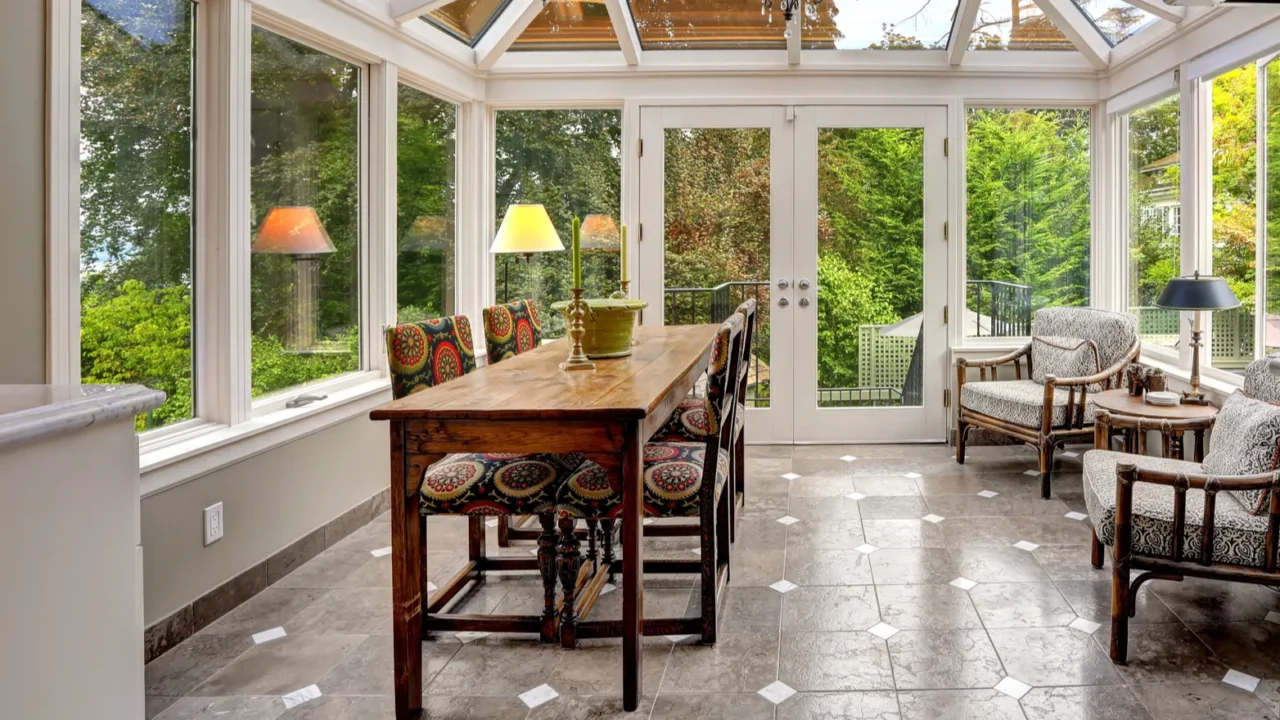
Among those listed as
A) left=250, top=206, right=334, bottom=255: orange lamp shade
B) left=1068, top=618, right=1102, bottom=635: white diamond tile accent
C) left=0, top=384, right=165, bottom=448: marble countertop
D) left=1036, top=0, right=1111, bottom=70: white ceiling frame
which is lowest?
left=1068, top=618, right=1102, bottom=635: white diamond tile accent

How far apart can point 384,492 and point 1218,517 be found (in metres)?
3.28

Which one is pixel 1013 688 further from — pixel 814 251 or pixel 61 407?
pixel 814 251

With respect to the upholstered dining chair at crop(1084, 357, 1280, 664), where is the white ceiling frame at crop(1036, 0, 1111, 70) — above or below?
above

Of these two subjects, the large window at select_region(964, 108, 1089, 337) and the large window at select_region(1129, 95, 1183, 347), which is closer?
the large window at select_region(1129, 95, 1183, 347)

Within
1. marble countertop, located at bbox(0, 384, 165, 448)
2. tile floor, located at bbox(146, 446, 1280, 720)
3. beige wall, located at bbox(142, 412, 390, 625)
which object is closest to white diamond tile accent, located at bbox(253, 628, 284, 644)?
tile floor, located at bbox(146, 446, 1280, 720)

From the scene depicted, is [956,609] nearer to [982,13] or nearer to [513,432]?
[513,432]

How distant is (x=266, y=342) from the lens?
3.28 m

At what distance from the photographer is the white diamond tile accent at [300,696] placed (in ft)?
7.22

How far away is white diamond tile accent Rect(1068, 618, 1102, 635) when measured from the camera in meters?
2.60

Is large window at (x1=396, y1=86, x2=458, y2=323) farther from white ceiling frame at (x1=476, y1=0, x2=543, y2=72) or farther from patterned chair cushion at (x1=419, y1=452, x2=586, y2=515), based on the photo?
patterned chair cushion at (x1=419, y1=452, x2=586, y2=515)

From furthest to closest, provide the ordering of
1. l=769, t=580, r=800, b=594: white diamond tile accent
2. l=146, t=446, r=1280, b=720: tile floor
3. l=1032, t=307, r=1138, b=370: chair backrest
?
1. l=1032, t=307, r=1138, b=370: chair backrest
2. l=769, t=580, r=800, b=594: white diamond tile accent
3. l=146, t=446, r=1280, b=720: tile floor

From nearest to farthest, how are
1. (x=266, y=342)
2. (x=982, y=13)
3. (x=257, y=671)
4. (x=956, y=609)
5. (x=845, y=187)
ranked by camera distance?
(x=257, y=671) → (x=956, y=609) → (x=266, y=342) → (x=982, y=13) → (x=845, y=187)

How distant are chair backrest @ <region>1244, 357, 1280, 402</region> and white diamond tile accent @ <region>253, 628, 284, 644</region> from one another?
3.25 m

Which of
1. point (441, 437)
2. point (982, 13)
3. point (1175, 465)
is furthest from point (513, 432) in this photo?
point (982, 13)
